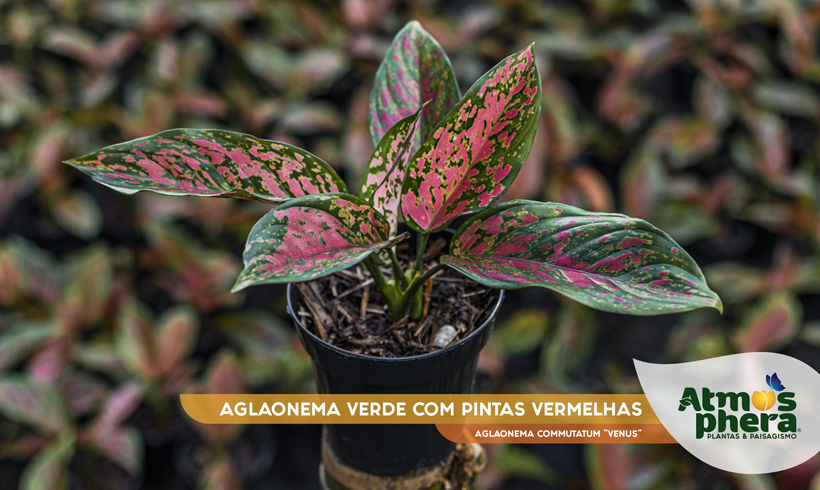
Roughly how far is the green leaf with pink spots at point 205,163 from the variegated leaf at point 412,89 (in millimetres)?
123

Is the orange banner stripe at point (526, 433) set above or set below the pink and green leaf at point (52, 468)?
above

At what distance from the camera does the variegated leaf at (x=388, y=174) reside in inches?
22.2

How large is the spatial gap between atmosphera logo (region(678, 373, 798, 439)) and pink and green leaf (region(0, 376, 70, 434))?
1.26 meters

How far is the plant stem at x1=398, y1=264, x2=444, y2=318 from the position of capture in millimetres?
569

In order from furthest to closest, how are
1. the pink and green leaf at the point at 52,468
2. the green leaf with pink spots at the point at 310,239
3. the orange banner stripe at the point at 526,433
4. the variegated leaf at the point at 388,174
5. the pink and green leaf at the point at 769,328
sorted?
the pink and green leaf at the point at 769,328, the pink and green leaf at the point at 52,468, the orange banner stripe at the point at 526,433, the variegated leaf at the point at 388,174, the green leaf with pink spots at the point at 310,239

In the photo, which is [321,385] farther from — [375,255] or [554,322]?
[554,322]

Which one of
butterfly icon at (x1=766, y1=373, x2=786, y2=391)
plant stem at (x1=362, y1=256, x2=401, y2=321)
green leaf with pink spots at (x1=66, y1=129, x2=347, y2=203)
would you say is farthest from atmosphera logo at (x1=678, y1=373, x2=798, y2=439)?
green leaf with pink spots at (x1=66, y1=129, x2=347, y2=203)

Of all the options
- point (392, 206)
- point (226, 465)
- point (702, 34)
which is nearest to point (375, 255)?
point (392, 206)

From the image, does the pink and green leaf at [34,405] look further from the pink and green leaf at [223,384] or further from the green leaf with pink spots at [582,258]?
the green leaf with pink spots at [582,258]

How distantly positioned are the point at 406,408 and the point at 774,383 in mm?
509

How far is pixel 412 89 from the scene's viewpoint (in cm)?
66

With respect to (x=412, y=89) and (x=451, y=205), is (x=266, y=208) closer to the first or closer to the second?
(x=412, y=89)

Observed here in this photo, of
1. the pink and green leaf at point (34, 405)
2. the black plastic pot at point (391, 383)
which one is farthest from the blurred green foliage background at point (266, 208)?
the black plastic pot at point (391, 383)

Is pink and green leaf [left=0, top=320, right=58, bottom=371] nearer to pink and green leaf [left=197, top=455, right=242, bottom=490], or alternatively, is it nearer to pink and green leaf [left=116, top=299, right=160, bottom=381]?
pink and green leaf [left=116, top=299, right=160, bottom=381]
